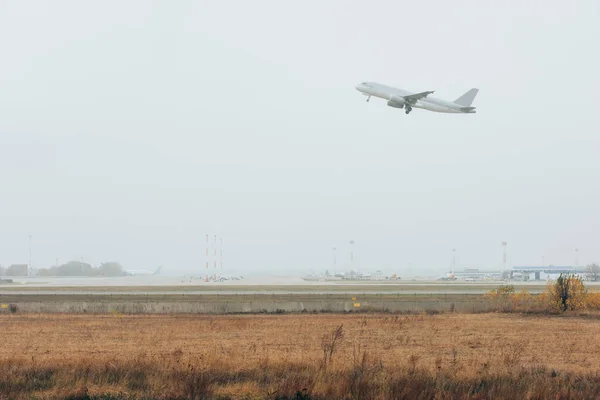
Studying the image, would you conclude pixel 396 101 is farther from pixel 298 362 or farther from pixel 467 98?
pixel 298 362

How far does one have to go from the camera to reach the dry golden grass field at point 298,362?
15.9 metres

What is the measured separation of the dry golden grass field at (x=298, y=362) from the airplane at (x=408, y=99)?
36.4 metres

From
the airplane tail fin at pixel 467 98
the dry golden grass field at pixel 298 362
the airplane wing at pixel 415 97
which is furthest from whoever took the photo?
the airplane tail fin at pixel 467 98

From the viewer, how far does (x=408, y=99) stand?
64.6m

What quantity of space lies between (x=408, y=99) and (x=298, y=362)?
5040 cm

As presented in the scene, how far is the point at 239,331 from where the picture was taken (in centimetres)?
3038

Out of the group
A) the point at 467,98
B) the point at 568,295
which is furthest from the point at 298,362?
the point at 467,98

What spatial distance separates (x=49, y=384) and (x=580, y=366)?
16.7m

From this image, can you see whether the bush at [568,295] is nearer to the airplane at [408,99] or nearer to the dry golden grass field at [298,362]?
the dry golden grass field at [298,362]

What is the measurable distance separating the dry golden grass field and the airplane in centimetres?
3642

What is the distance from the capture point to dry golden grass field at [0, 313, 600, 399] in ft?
52.0

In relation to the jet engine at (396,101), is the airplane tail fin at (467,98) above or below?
above

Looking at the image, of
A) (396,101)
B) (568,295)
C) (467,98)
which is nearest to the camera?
(568,295)

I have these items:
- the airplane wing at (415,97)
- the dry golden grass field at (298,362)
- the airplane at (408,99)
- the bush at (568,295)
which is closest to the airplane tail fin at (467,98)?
the airplane at (408,99)
